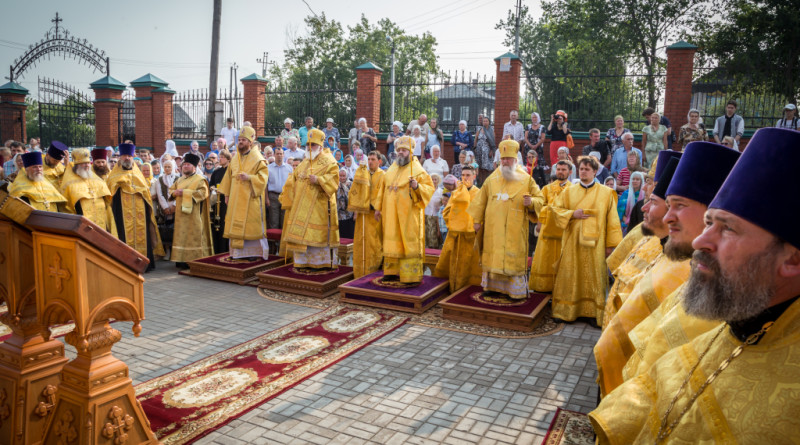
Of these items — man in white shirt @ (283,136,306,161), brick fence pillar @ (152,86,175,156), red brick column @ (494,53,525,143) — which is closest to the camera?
man in white shirt @ (283,136,306,161)

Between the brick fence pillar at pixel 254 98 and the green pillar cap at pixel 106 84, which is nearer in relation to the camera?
the brick fence pillar at pixel 254 98

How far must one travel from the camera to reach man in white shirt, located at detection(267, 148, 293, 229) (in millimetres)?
11234

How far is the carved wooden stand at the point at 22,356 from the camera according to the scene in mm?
3496

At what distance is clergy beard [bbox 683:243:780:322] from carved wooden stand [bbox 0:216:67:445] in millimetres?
3797

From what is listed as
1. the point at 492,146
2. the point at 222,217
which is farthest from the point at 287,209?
the point at 492,146

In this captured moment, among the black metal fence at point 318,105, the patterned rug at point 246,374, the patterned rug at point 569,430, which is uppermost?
the black metal fence at point 318,105

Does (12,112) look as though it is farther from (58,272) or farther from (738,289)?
(738,289)

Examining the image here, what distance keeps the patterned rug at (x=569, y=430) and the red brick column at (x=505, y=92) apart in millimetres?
10820

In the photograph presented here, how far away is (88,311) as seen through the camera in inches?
123

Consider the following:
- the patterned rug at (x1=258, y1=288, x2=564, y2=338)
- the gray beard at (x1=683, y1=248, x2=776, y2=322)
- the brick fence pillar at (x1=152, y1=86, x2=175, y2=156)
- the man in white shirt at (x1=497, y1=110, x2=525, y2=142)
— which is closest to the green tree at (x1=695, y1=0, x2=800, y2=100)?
the man in white shirt at (x1=497, y1=110, x2=525, y2=142)

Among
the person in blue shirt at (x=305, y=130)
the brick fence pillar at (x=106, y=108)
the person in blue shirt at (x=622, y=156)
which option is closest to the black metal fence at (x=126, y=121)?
the brick fence pillar at (x=106, y=108)

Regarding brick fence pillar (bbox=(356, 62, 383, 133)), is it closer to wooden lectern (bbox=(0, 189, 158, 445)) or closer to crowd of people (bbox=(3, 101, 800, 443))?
crowd of people (bbox=(3, 101, 800, 443))

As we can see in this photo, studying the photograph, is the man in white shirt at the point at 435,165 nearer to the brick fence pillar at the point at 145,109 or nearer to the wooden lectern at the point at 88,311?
the wooden lectern at the point at 88,311

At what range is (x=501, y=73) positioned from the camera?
14547 mm
